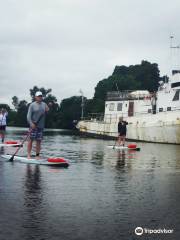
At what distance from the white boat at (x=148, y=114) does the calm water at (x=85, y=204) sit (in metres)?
23.5

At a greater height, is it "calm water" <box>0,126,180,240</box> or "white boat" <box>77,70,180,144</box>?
"white boat" <box>77,70,180,144</box>

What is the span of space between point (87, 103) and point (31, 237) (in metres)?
108

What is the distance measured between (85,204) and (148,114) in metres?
30.8

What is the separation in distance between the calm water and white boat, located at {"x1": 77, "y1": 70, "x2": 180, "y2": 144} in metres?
23.5

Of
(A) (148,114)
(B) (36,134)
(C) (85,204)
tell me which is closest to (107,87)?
(A) (148,114)

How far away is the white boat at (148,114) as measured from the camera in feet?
117

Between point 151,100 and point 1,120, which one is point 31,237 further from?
point 151,100

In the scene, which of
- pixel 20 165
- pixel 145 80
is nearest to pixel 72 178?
pixel 20 165

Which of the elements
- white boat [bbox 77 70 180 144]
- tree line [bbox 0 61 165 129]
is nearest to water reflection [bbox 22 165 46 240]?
white boat [bbox 77 70 180 144]

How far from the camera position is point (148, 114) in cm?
3822

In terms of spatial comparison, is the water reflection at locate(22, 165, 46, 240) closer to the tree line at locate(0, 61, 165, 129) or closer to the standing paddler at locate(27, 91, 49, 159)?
the standing paddler at locate(27, 91, 49, 159)

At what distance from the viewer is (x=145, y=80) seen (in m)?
111

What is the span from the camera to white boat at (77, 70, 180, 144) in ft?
117

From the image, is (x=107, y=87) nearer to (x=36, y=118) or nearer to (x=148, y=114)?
(x=148, y=114)
